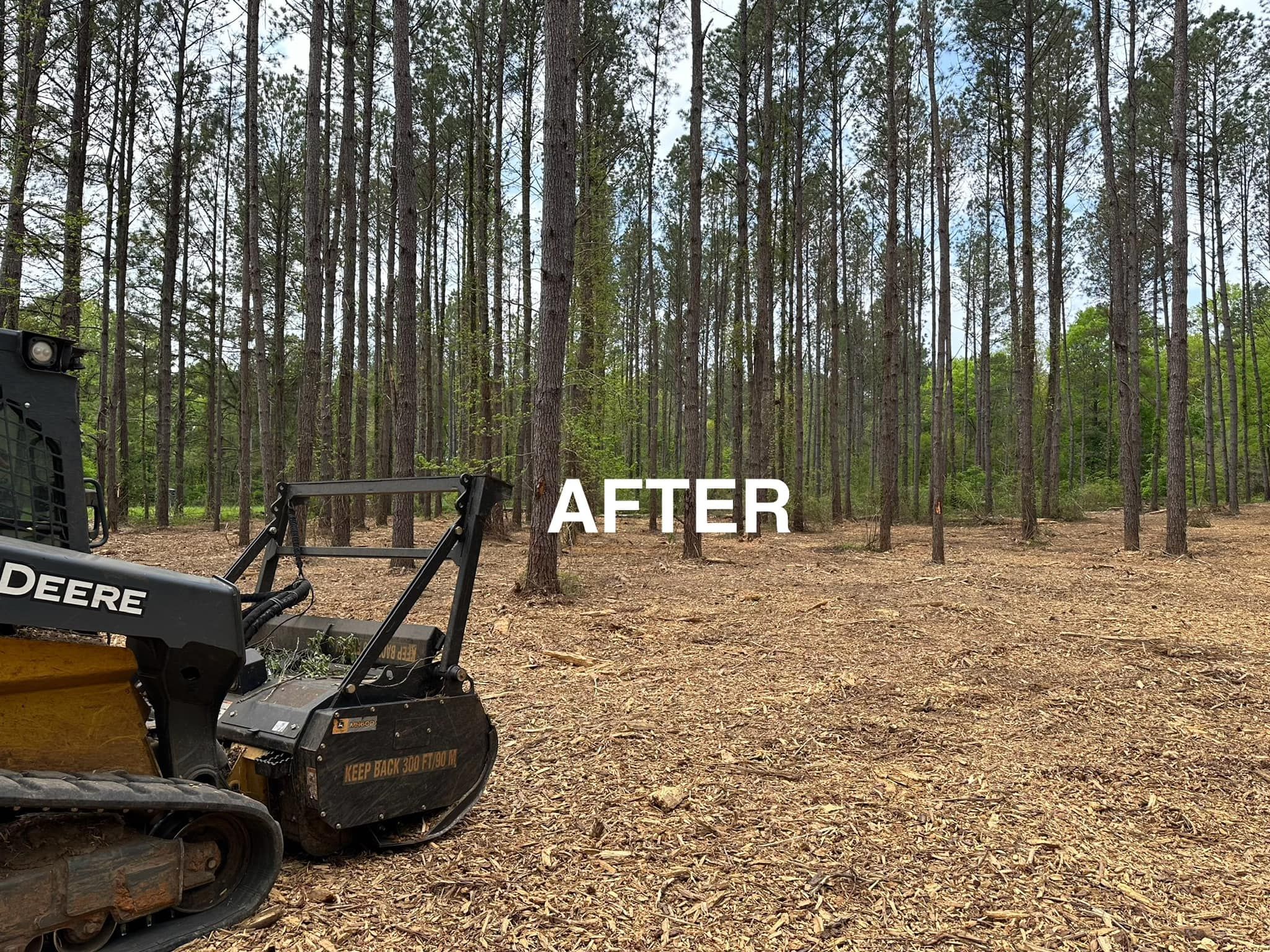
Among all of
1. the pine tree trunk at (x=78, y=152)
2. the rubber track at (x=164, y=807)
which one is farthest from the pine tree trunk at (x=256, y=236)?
the rubber track at (x=164, y=807)

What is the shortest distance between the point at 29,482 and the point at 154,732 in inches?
37.7

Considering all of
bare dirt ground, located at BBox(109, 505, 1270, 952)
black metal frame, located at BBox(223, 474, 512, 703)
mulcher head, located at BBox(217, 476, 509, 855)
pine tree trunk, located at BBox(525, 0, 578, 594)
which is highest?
pine tree trunk, located at BBox(525, 0, 578, 594)

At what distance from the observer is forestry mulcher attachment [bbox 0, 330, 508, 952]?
205cm

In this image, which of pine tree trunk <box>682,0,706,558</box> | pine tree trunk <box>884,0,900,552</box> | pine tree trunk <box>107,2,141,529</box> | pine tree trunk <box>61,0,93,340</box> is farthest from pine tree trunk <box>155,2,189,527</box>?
pine tree trunk <box>884,0,900,552</box>

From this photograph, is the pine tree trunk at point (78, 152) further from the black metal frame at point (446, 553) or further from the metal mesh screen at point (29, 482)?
the metal mesh screen at point (29, 482)

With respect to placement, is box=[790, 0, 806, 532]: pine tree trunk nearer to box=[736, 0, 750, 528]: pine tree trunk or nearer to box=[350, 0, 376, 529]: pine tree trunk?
box=[736, 0, 750, 528]: pine tree trunk

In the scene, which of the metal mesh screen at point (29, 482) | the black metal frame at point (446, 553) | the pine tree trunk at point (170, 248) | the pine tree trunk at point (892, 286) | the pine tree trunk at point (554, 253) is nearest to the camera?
the metal mesh screen at point (29, 482)

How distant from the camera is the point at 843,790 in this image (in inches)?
154

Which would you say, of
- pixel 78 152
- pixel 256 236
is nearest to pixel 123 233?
pixel 78 152

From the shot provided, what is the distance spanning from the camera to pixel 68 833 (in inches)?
83.2

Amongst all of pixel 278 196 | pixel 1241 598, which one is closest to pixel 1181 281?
pixel 1241 598

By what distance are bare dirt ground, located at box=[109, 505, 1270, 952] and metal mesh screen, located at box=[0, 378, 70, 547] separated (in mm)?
1426

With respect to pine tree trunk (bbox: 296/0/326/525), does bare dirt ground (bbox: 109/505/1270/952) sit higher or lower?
lower

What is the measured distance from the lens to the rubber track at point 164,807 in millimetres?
1933
